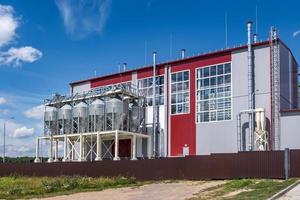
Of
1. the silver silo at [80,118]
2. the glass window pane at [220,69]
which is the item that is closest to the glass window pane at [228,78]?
the glass window pane at [220,69]

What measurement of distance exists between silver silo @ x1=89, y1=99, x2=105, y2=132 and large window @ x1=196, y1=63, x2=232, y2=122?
39.6 ft

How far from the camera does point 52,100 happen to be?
65.1m

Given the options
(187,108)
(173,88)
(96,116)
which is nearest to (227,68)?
(187,108)

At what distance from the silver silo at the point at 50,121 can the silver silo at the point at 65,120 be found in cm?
114

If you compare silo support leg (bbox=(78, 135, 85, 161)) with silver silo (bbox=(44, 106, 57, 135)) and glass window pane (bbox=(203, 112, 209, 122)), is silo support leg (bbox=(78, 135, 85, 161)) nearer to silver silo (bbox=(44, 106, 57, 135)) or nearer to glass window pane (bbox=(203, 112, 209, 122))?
silver silo (bbox=(44, 106, 57, 135))

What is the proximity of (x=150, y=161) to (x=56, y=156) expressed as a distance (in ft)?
81.2

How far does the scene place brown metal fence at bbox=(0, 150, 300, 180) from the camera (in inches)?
1323

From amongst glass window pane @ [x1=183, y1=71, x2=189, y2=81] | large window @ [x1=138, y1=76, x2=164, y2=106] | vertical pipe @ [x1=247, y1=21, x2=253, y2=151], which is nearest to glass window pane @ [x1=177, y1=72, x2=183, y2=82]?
glass window pane @ [x1=183, y1=71, x2=189, y2=81]

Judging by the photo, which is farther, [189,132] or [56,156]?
[56,156]

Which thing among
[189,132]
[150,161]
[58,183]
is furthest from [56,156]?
[58,183]

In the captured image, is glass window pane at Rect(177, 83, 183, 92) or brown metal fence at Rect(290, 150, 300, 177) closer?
brown metal fence at Rect(290, 150, 300, 177)

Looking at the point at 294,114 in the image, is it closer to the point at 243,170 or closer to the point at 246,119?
the point at 246,119

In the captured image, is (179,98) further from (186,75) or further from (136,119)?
(136,119)

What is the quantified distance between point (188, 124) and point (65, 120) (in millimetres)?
17477
